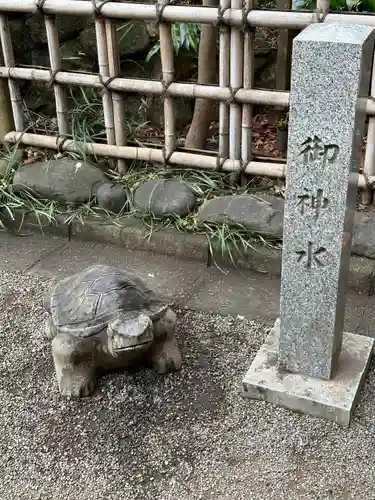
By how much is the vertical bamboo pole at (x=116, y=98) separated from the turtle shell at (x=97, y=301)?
1583 mm

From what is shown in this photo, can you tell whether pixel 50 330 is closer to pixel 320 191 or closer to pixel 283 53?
pixel 320 191

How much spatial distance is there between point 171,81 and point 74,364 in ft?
6.65

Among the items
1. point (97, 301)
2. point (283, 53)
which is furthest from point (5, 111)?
point (97, 301)

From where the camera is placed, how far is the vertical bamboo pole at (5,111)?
4.53 m

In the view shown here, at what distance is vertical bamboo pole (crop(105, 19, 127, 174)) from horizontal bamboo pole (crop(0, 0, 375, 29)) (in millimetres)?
113

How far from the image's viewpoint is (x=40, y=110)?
512cm

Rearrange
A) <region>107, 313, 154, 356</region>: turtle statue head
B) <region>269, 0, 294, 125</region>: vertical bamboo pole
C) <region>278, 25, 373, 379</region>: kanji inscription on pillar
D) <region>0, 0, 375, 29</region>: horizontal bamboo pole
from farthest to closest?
<region>269, 0, 294, 125</region>: vertical bamboo pole → <region>0, 0, 375, 29</region>: horizontal bamboo pole → <region>107, 313, 154, 356</region>: turtle statue head → <region>278, 25, 373, 379</region>: kanji inscription on pillar

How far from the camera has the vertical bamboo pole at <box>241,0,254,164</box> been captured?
3.67 metres

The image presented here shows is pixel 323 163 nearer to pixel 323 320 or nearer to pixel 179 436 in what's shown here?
pixel 323 320

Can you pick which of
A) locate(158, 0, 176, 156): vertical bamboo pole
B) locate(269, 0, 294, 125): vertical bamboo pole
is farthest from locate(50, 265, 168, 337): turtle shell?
locate(269, 0, 294, 125): vertical bamboo pole

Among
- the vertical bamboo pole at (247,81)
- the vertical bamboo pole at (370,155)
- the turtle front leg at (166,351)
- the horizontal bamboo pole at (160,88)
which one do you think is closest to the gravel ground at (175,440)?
the turtle front leg at (166,351)

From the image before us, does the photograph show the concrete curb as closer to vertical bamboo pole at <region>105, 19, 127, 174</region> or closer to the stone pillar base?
vertical bamboo pole at <region>105, 19, 127, 174</region>

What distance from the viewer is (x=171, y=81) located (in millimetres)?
3945

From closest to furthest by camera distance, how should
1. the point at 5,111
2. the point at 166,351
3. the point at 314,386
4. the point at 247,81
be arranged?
the point at 314,386
the point at 166,351
the point at 247,81
the point at 5,111
